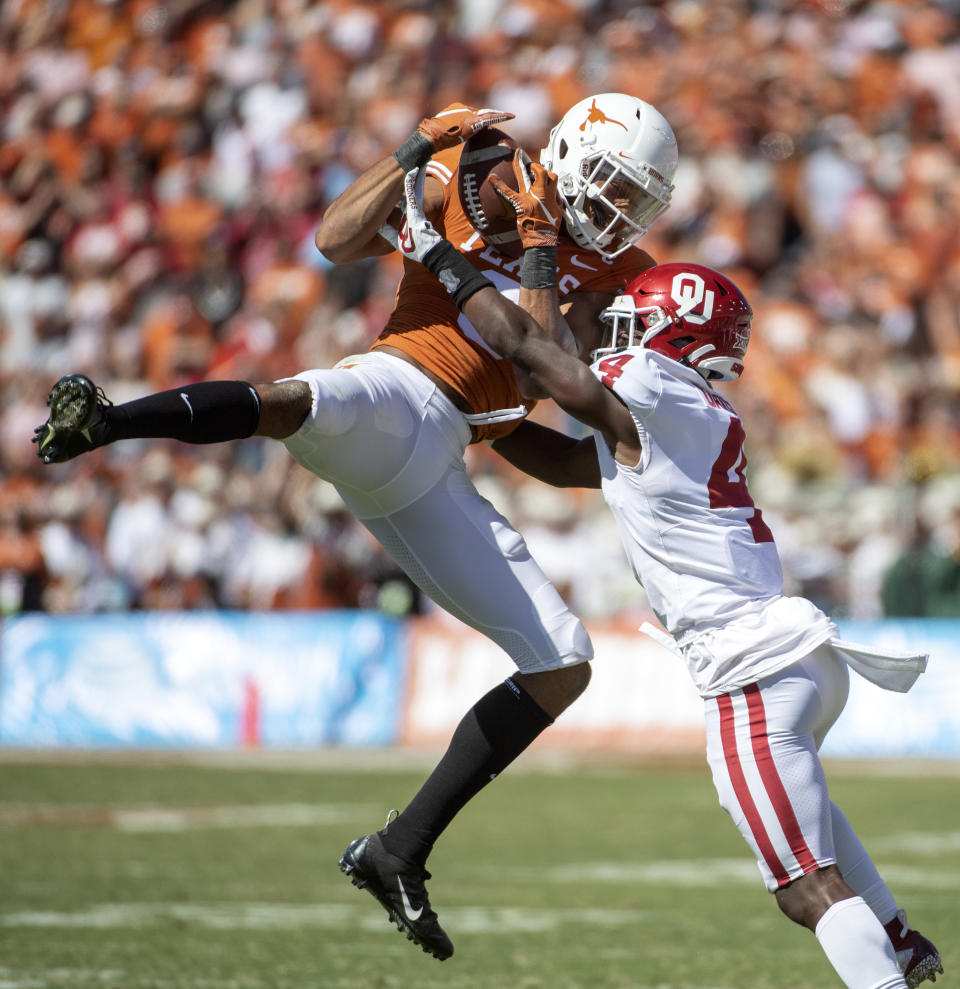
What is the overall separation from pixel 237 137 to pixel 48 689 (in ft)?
21.2

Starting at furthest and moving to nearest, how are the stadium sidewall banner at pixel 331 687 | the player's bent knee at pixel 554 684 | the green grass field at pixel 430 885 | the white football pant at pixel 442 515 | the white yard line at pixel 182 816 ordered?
the stadium sidewall banner at pixel 331 687, the white yard line at pixel 182 816, the green grass field at pixel 430 885, the player's bent knee at pixel 554 684, the white football pant at pixel 442 515

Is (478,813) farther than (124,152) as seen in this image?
No

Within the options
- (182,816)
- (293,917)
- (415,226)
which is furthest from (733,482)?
(182,816)

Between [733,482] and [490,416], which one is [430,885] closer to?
[490,416]

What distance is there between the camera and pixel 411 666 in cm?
1200

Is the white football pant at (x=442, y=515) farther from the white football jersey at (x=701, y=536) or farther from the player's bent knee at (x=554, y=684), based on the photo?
the white football jersey at (x=701, y=536)

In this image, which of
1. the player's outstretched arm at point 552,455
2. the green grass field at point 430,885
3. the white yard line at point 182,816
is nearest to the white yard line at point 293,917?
the green grass field at point 430,885

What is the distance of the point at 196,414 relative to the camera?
12.5 ft

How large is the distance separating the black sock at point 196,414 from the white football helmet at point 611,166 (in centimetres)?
101

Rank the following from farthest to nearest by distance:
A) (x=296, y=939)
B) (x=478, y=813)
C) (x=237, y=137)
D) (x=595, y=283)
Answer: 1. (x=237, y=137)
2. (x=478, y=813)
3. (x=296, y=939)
4. (x=595, y=283)

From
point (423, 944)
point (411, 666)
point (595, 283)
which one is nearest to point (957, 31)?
point (411, 666)

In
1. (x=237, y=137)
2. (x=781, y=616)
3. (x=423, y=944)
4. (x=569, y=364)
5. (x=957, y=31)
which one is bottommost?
(x=423, y=944)

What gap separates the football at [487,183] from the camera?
4.25 metres

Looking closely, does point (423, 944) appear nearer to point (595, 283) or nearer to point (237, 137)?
point (595, 283)
